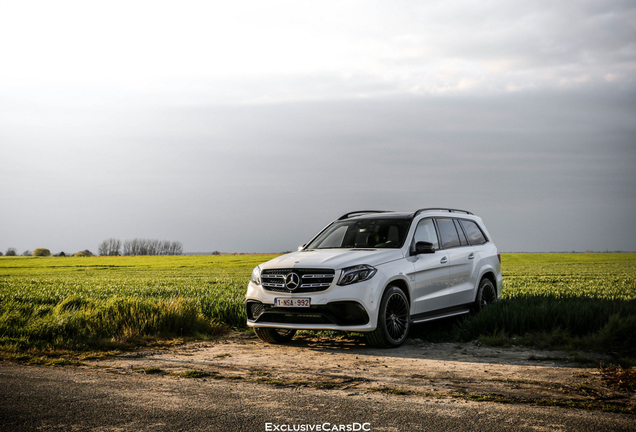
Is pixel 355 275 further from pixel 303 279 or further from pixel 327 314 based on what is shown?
pixel 303 279

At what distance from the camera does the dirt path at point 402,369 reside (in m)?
5.61

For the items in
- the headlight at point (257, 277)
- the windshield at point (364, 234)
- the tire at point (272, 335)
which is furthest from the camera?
the windshield at point (364, 234)

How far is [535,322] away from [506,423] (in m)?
5.44

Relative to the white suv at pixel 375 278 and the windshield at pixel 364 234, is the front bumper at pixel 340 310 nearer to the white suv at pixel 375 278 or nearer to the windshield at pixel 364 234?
the white suv at pixel 375 278

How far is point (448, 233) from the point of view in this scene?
34.7 feet

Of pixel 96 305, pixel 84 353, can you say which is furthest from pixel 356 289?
pixel 96 305

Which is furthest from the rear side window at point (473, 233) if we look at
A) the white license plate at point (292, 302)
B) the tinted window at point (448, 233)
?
the white license plate at point (292, 302)

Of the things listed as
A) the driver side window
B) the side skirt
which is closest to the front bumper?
the side skirt

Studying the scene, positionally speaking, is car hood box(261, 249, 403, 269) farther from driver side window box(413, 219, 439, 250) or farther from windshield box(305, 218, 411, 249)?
driver side window box(413, 219, 439, 250)

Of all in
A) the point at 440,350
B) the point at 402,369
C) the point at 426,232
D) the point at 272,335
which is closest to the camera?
the point at 402,369

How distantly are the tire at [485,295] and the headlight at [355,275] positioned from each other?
11.4 ft

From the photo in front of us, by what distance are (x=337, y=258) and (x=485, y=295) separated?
4.20 metres

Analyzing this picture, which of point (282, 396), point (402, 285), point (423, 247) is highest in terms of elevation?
point (423, 247)

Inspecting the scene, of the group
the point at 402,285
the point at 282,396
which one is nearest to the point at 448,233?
the point at 402,285
